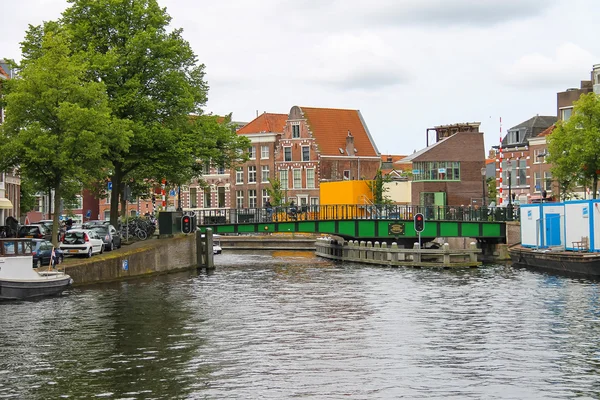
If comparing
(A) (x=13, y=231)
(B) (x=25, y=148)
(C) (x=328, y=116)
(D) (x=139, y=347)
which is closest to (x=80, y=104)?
(B) (x=25, y=148)

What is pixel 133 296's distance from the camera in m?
40.6

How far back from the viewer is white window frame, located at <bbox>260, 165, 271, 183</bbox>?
112 meters

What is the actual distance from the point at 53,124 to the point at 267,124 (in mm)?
66579

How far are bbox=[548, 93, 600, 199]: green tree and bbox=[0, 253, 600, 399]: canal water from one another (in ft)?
60.1

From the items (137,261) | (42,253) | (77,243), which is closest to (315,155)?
(137,261)

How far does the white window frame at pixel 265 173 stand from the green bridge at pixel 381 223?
134ft

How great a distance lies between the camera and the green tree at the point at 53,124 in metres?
46.2

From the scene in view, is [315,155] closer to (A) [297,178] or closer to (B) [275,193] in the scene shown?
(A) [297,178]

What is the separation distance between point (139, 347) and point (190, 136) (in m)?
33.5

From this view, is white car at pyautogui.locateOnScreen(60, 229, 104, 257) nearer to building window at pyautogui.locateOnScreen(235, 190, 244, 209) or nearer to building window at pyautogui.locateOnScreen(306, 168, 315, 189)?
building window at pyautogui.locateOnScreen(306, 168, 315, 189)

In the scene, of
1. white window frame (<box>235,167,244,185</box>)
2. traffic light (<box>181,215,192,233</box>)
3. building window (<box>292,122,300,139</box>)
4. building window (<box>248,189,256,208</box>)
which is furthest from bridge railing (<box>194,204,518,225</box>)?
white window frame (<box>235,167,244,185</box>)

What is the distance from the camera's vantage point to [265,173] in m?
113

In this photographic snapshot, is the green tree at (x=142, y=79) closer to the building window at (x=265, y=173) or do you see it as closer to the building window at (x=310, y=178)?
the building window at (x=310, y=178)

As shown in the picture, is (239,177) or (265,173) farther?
(239,177)
